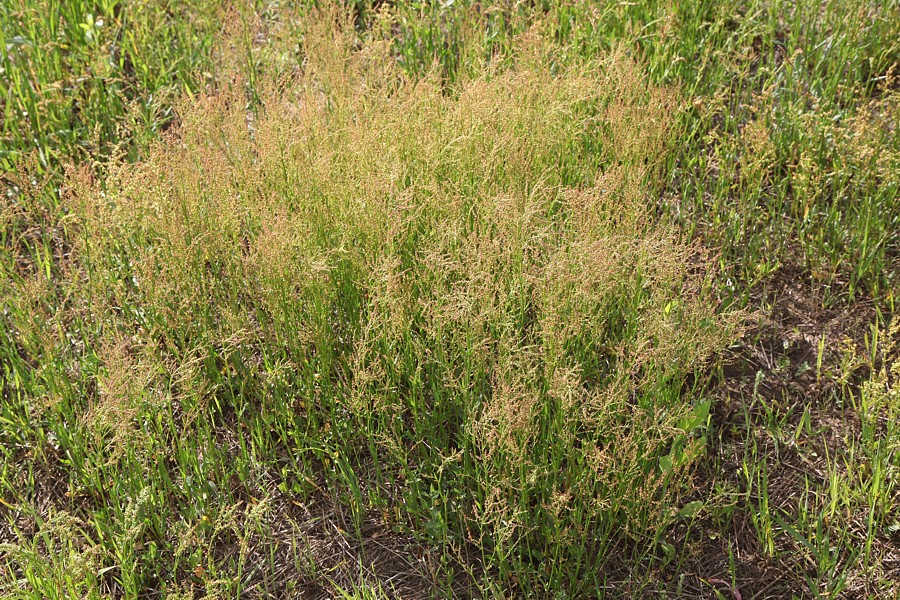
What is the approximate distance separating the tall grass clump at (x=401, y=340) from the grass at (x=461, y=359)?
2 centimetres

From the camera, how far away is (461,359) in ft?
8.23

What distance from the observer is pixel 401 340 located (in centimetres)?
254

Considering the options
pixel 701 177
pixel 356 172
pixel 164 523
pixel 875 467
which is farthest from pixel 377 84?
pixel 875 467

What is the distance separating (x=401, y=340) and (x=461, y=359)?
0.19 meters

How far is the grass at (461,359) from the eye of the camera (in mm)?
2250

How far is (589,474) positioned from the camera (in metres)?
2.16

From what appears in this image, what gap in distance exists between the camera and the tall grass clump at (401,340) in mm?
2215

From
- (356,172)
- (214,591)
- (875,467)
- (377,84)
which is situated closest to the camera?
(214,591)

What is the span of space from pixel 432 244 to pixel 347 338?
15.9 inches

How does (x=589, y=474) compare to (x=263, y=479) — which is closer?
(x=589, y=474)

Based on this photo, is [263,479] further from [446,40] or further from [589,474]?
[446,40]

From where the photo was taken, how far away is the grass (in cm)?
225

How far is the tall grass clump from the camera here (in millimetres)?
2215

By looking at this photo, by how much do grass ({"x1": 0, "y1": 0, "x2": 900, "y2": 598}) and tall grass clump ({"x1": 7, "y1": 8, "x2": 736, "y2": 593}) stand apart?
0.02m
